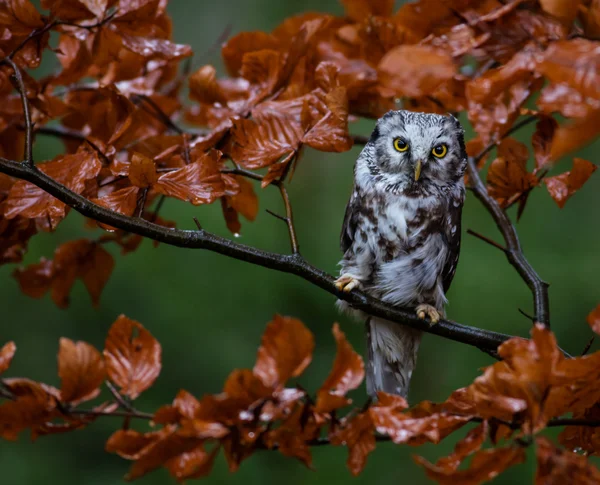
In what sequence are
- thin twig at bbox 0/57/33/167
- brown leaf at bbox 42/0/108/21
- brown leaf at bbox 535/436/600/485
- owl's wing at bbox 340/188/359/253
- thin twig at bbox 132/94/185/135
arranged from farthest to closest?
owl's wing at bbox 340/188/359/253, thin twig at bbox 132/94/185/135, brown leaf at bbox 42/0/108/21, thin twig at bbox 0/57/33/167, brown leaf at bbox 535/436/600/485

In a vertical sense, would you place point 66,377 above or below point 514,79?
below

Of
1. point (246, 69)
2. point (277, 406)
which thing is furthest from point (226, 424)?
point (246, 69)

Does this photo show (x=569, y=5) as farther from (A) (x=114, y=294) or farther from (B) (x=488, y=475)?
(A) (x=114, y=294)

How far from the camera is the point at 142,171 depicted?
1.04 m

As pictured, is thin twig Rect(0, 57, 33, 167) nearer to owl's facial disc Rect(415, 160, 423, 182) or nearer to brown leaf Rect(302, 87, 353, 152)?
brown leaf Rect(302, 87, 353, 152)

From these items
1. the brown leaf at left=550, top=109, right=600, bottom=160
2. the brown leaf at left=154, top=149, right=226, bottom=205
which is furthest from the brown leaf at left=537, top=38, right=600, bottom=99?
the brown leaf at left=154, top=149, right=226, bottom=205

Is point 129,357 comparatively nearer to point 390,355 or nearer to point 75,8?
point 75,8

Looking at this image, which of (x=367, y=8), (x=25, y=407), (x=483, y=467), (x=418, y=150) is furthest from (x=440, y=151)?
(x=25, y=407)

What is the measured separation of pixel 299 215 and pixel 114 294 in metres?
0.75

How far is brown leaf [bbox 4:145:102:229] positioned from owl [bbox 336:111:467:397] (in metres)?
0.74

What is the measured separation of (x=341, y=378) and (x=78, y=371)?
12.7 inches

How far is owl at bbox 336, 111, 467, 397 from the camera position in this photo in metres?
1.65

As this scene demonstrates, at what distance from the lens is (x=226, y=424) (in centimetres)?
85

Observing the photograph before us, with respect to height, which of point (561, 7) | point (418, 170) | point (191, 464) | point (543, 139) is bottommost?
point (191, 464)
